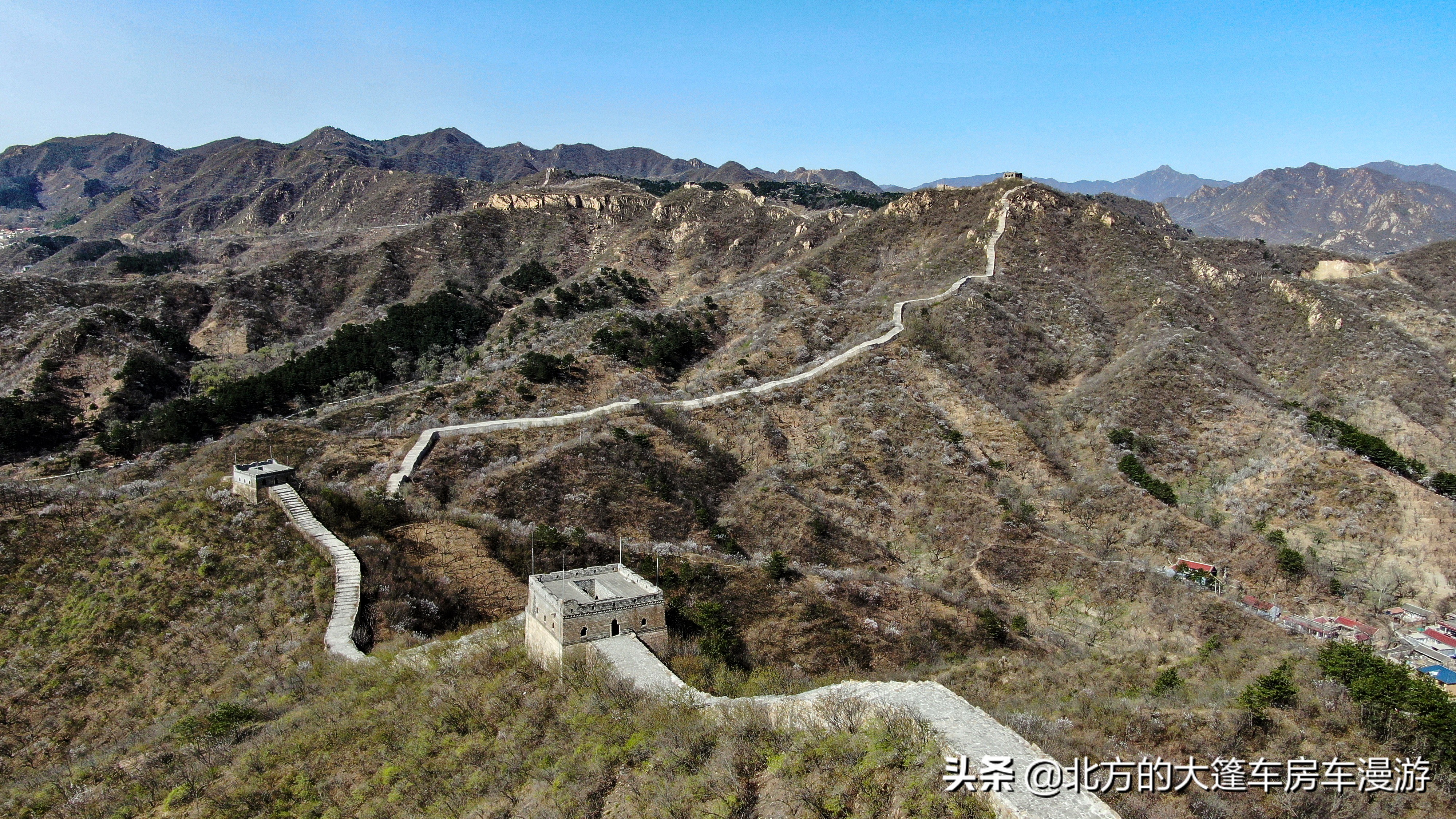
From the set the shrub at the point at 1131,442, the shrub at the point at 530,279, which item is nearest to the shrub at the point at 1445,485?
the shrub at the point at 1131,442

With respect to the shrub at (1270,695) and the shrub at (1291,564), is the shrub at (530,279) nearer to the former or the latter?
the shrub at (1291,564)

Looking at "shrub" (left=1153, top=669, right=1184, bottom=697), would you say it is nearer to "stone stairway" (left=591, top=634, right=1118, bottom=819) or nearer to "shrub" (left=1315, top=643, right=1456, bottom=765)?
"shrub" (left=1315, top=643, right=1456, bottom=765)

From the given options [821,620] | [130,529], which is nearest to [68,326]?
[130,529]

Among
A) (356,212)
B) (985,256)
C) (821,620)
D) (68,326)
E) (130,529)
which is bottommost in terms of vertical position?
(821,620)

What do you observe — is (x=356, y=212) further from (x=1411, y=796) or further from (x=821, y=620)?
(x=1411, y=796)

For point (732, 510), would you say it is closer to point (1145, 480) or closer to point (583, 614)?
point (583, 614)
